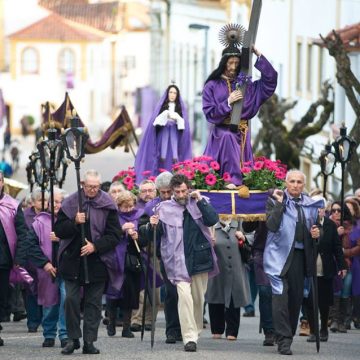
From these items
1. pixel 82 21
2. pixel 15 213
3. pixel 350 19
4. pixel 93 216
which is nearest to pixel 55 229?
pixel 93 216

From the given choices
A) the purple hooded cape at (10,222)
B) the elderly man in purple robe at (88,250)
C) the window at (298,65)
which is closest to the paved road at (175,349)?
the elderly man in purple robe at (88,250)

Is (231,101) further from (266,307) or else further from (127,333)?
(127,333)

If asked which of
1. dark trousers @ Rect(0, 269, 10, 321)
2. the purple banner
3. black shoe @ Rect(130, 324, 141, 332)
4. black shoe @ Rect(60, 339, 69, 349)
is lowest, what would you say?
black shoe @ Rect(130, 324, 141, 332)

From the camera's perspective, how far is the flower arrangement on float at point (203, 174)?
18.6 metres

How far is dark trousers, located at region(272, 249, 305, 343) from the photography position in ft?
57.7

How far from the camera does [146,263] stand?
64.2 ft

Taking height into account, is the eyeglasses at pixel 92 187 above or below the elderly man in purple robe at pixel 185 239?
above

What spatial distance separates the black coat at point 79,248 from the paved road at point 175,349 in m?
0.74

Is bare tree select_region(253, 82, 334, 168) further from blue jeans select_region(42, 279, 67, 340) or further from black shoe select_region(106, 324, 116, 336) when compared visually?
blue jeans select_region(42, 279, 67, 340)

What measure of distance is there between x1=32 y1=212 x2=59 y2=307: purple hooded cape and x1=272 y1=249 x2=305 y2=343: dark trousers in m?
2.21

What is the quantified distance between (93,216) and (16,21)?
323 feet

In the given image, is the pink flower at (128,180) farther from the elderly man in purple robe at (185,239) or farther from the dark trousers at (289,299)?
the dark trousers at (289,299)

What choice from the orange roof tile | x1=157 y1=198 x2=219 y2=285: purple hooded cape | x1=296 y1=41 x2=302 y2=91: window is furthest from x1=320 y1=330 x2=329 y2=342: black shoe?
the orange roof tile

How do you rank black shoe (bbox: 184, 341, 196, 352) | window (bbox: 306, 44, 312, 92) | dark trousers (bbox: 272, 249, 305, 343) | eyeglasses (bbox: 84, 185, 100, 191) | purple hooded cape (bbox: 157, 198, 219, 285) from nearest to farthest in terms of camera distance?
eyeglasses (bbox: 84, 185, 100, 191), black shoe (bbox: 184, 341, 196, 352), dark trousers (bbox: 272, 249, 305, 343), purple hooded cape (bbox: 157, 198, 219, 285), window (bbox: 306, 44, 312, 92)
